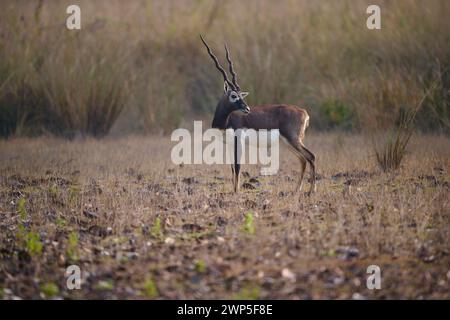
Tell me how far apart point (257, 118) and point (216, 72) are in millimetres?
6876

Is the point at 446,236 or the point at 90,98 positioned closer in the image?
the point at 446,236

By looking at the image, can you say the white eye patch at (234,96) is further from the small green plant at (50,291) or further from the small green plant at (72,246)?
the small green plant at (50,291)

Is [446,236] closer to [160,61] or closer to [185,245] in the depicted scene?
[185,245]

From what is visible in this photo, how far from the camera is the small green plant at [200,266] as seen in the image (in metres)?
6.87

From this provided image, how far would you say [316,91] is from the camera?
1585 centimetres

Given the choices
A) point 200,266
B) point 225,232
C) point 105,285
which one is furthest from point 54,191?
point 200,266

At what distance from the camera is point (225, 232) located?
7.87 m

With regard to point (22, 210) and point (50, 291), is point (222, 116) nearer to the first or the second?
point (22, 210)

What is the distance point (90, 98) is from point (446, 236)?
8.95m

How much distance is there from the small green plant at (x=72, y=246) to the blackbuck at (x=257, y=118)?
9.47ft

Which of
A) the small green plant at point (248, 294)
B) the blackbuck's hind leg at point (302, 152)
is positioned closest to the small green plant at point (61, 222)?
the small green plant at point (248, 294)
